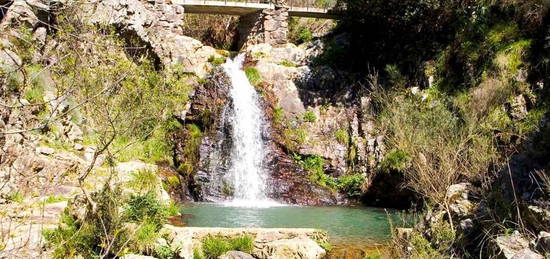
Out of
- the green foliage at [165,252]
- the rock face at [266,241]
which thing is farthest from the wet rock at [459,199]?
the green foliage at [165,252]

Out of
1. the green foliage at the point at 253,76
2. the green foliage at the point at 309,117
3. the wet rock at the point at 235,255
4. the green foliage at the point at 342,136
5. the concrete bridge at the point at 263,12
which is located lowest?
the wet rock at the point at 235,255

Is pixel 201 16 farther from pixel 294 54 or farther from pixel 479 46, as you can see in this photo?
pixel 479 46

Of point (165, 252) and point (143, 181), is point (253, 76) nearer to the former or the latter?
point (143, 181)

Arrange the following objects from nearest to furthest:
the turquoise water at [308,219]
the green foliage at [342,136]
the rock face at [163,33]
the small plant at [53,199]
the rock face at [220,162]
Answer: the small plant at [53,199], the turquoise water at [308,219], the rock face at [220,162], the green foliage at [342,136], the rock face at [163,33]

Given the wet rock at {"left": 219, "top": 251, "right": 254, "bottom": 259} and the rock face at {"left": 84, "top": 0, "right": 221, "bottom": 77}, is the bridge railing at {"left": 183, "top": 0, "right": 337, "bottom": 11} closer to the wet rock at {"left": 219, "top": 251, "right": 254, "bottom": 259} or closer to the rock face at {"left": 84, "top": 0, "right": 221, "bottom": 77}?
the rock face at {"left": 84, "top": 0, "right": 221, "bottom": 77}

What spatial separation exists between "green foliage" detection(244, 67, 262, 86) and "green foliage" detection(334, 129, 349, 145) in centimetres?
327

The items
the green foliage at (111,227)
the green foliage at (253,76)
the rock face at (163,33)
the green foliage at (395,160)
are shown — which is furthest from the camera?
the green foliage at (253,76)

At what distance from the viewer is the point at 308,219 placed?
11.8m

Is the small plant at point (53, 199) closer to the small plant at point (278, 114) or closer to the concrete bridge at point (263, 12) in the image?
the small plant at point (278, 114)

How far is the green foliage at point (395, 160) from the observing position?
13.6 meters

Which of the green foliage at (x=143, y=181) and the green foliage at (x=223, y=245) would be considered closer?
the green foliage at (x=223, y=245)

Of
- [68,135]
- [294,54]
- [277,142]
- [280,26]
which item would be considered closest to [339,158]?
[277,142]

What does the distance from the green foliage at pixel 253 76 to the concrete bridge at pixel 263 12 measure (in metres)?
2.00

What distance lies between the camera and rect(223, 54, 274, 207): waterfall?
14.8m
